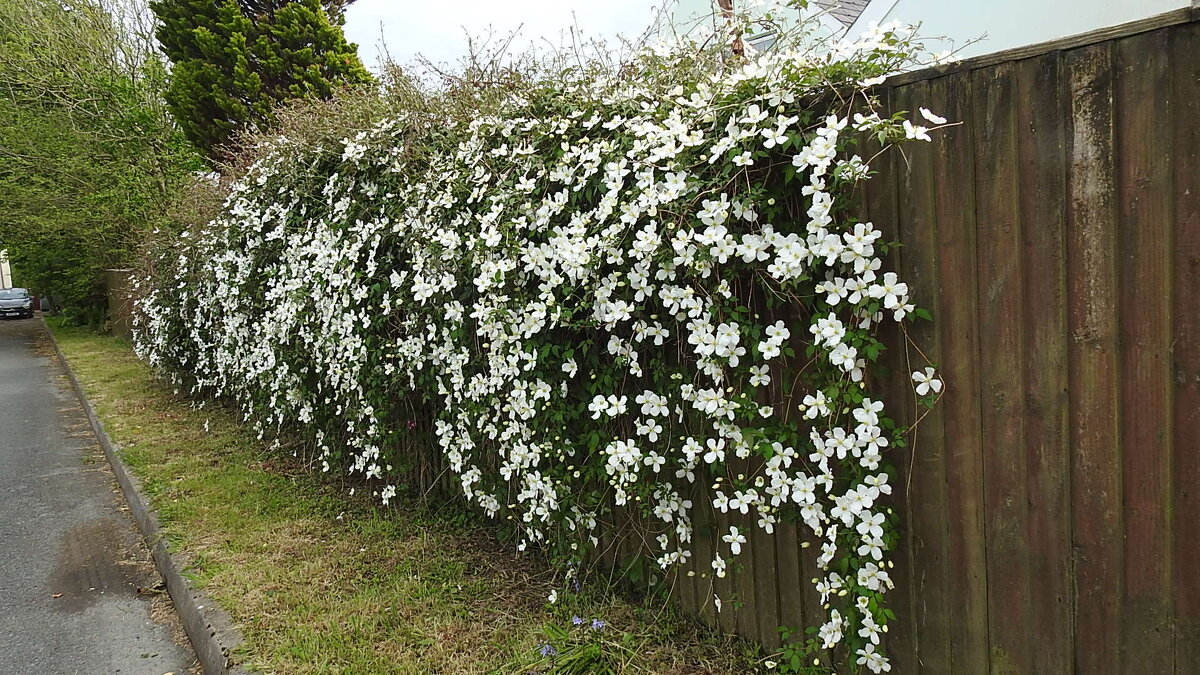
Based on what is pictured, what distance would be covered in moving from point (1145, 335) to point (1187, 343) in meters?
0.08

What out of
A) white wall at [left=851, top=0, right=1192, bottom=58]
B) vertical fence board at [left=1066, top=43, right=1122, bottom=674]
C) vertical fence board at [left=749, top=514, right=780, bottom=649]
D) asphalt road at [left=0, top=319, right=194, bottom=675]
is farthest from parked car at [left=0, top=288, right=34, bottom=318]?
vertical fence board at [left=1066, top=43, right=1122, bottom=674]

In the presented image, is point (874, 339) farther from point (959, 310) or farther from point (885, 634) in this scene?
point (885, 634)

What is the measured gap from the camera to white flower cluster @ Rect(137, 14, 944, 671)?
2.29m

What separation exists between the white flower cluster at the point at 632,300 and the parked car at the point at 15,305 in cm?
3524

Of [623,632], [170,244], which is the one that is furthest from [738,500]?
[170,244]

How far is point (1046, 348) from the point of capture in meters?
1.98

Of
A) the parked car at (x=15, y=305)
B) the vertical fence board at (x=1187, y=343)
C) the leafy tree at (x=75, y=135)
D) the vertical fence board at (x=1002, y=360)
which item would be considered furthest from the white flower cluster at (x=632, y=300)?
the parked car at (x=15, y=305)

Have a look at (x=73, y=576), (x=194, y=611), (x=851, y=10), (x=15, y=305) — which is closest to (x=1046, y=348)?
(x=194, y=611)

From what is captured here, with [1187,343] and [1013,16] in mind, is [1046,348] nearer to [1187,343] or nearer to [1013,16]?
[1187,343]

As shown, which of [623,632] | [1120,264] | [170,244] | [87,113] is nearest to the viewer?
[1120,264]

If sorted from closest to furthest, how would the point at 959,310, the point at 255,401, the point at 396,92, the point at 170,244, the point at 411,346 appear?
the point at 959,310 → the point at 411,346 → the point at 396,92 → the point at 255,401 → the point at 170,244

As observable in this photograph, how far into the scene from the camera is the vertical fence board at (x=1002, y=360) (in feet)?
6.61

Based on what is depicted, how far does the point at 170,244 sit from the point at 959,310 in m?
7.96

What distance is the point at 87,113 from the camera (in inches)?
651
